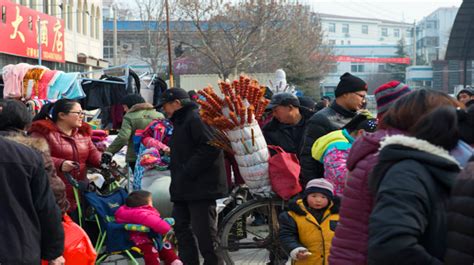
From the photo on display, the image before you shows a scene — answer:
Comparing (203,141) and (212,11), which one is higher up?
(212,11)

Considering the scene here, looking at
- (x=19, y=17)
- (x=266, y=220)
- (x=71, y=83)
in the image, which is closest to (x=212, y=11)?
(x=19, y=17)

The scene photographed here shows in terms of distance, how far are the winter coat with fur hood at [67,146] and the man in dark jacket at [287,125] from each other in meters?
1.78

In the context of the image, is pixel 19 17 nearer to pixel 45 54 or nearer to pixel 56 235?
pixel 45 54

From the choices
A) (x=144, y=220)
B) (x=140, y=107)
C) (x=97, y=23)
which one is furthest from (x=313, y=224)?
(x=97, y=23)

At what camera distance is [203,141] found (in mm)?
7895

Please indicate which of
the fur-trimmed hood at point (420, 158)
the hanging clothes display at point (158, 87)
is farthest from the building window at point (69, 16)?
the fur-trimmed hood at point (420, 158)

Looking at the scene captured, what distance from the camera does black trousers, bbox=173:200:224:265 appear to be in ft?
26.2

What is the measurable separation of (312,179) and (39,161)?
8.48 feet

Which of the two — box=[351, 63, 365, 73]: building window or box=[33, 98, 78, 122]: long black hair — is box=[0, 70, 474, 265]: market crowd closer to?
box=[33, 98, 78, 122]: long black hair

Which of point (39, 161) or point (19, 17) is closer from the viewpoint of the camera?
point (39, 161)

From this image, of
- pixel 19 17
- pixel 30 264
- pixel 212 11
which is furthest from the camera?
pixel 212 11

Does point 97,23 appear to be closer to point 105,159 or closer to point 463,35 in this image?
point 463,35

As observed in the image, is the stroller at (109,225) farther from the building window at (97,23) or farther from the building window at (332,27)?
the building window at (332,27)

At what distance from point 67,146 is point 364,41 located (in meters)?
148
